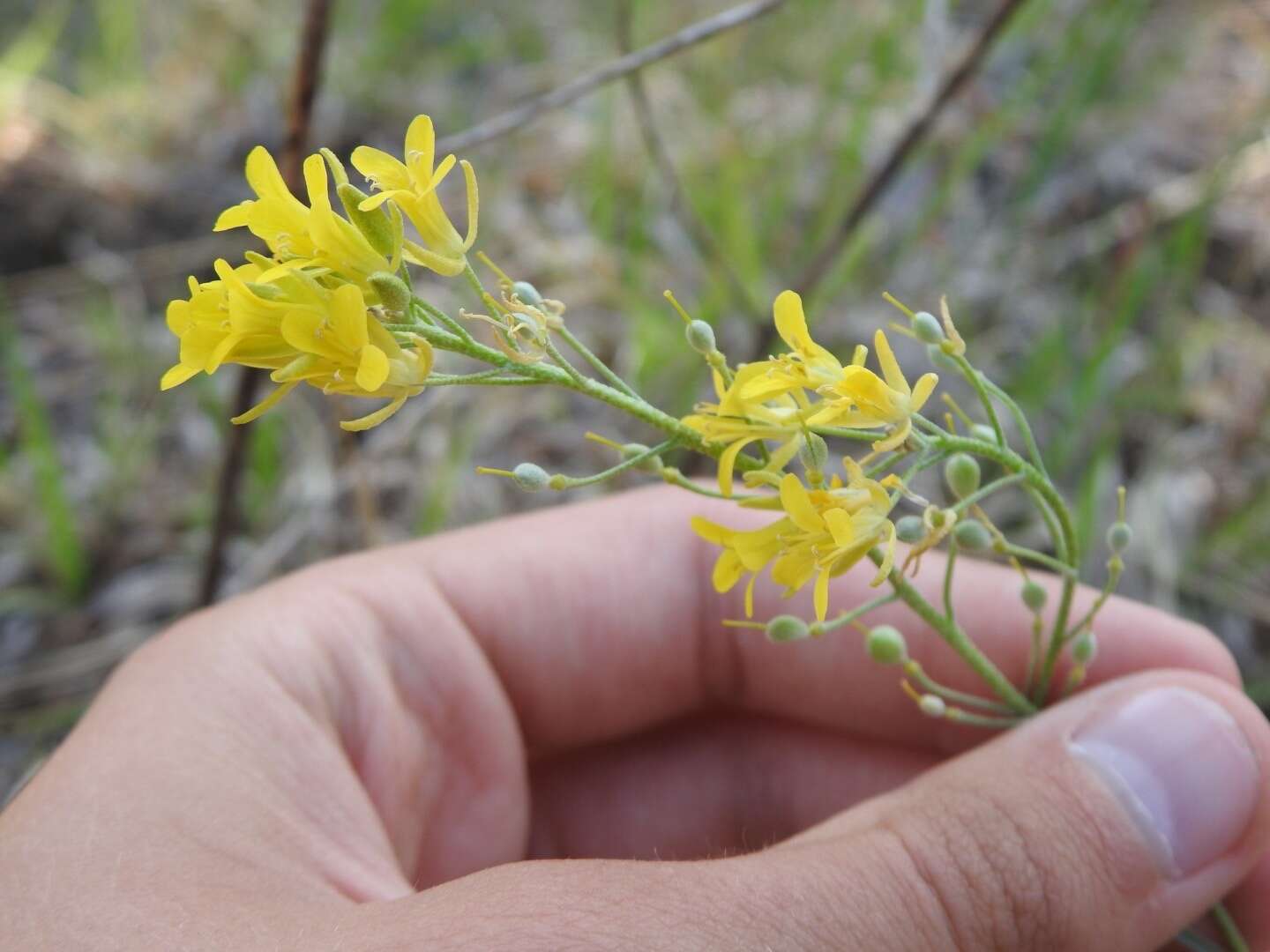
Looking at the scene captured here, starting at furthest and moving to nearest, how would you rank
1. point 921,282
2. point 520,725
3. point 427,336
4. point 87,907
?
point 921,282, point 520,725, point 87,907, point 427,336

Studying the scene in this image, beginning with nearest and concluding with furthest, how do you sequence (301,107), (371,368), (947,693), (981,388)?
1. (371,368)
2. (981,388)
3. (947,693)
4. (301,107)

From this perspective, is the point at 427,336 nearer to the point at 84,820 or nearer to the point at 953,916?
the point at 84,820

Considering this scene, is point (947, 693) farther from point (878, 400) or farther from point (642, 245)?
point (642, 245)

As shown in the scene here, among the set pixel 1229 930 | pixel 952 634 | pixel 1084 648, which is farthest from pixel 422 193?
pixel 1229 930

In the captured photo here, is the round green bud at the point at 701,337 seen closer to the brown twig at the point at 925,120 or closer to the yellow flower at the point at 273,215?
the yellow flower at the point at 273,215

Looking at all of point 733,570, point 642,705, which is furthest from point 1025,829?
point 642,705

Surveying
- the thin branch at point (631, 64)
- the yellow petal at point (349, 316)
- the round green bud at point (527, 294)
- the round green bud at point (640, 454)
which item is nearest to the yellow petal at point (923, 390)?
the round green bud at point (640, 454)

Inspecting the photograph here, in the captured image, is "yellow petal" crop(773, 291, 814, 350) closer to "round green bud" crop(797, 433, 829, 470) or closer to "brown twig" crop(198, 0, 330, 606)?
"round green bud" crop(797, 433, 829, 470)
